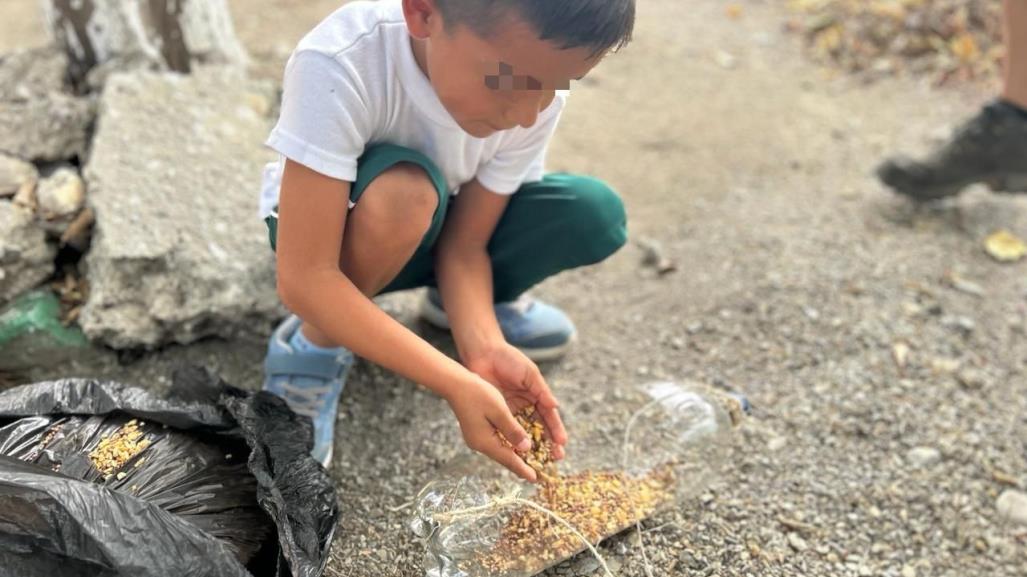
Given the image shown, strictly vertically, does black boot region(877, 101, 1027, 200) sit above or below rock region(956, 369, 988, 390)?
above

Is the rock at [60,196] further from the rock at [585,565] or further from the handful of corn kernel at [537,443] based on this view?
the rock at [585,565]

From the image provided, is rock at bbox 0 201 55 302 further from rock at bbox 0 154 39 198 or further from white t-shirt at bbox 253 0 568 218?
white t-shirt at bbox 253 0 568 218

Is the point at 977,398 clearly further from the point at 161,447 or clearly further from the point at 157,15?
the point at 157,15

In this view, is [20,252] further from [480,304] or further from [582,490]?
[582,490]

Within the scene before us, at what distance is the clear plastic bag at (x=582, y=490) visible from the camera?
5.04 ft

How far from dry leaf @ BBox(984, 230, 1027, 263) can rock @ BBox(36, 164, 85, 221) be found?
2.52 metres

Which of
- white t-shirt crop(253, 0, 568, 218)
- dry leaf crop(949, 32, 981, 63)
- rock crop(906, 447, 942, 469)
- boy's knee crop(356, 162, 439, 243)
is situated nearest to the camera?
white t-shirt crop(253, 0, 568, 218)

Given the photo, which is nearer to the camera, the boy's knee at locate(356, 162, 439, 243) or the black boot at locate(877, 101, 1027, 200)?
the boy's knee at locate(356, 162, 439, 243)

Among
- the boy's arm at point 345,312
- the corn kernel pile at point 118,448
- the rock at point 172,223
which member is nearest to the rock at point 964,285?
the boy's arm at point 345,312

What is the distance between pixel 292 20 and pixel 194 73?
46.6 inches

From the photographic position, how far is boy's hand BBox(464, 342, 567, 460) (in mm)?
1548

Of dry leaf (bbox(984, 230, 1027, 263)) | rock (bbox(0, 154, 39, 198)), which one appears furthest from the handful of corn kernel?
dry leaf (bbox(984, 230, 1027, 263))

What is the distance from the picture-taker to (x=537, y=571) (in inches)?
61.0

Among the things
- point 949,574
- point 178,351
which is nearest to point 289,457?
point 178,351
